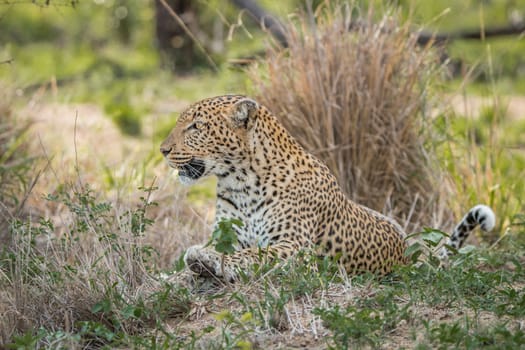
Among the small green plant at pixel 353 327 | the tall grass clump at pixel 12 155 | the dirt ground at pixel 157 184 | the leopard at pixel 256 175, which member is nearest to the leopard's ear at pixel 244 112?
the leopard at pixel 256 175

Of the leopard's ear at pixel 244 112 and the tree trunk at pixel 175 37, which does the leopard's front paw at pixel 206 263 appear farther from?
the tree trunk at pixel 175 37

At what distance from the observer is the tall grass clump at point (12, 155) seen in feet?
22.8

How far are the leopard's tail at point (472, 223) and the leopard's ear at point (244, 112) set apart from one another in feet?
4.91

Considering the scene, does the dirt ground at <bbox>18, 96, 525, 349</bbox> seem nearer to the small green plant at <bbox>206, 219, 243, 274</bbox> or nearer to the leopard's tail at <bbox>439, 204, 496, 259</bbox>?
the small green plant at <bbox>206, 219, 243, 274</bbox>

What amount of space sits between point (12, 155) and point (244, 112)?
11.0 feet

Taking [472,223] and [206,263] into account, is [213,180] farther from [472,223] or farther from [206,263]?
[206,263]

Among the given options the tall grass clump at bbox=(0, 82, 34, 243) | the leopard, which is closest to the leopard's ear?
the leopard

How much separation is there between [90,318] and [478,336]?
6.36 ft

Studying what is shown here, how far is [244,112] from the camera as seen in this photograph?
5344 millimetres

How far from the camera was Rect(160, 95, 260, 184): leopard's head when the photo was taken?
17.6 ft

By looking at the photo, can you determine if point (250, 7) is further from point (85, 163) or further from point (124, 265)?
point (124, 265)

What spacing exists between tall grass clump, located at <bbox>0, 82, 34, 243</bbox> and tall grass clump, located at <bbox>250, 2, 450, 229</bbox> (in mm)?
2006

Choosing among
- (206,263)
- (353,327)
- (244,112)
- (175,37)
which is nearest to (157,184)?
(244,112)

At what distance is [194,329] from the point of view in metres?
4.53
